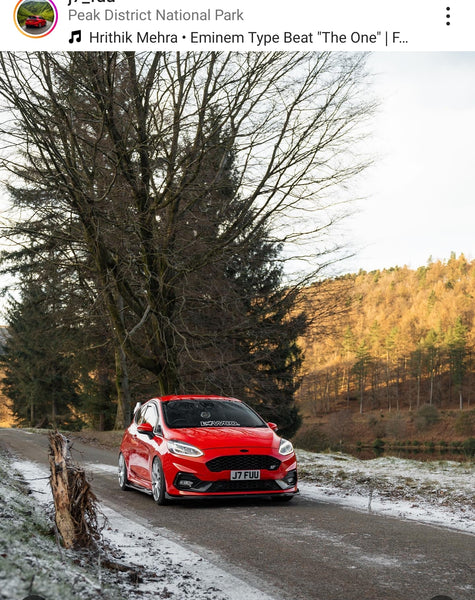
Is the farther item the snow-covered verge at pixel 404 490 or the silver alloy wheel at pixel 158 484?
the silver alloy wheel at pixel 158 484

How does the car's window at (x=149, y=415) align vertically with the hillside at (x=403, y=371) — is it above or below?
below

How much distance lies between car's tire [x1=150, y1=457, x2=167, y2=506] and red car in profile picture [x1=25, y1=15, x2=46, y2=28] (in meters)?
6.07

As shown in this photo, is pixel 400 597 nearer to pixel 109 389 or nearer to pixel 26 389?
pixel 109 389

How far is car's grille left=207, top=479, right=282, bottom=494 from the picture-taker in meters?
9.43

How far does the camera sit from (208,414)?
1098 cm

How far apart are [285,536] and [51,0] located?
6771 mm

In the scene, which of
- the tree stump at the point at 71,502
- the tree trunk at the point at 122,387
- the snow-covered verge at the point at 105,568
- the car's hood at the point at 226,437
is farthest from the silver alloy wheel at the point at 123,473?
the tree trunk at the point at 122,387

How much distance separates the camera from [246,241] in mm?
19266

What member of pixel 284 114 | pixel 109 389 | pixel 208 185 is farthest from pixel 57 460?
pixel 109 389

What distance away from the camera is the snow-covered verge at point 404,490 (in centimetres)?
886

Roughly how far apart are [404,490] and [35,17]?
8829 millimetres

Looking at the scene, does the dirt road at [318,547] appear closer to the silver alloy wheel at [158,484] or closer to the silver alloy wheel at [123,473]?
Answer: the silver alloy wheel at [158,484]

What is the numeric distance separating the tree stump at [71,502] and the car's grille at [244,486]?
13.3 feet

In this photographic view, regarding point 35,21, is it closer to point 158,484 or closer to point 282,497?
point 158,484
